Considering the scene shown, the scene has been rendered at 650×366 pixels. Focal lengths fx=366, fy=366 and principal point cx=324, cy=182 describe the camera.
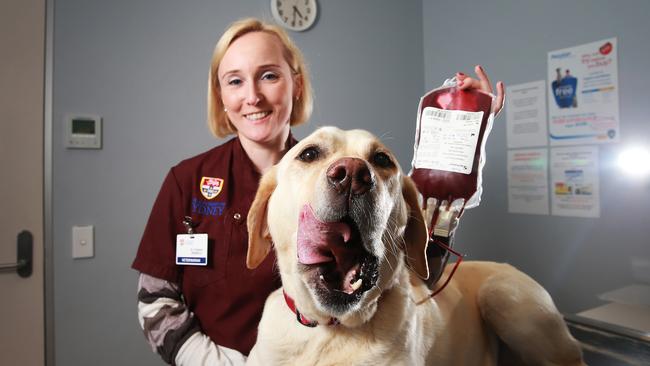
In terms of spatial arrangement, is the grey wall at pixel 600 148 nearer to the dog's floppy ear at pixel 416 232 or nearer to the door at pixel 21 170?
the dog's floppy ear at pixel 416 232

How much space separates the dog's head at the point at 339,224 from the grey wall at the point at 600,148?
59.8 inches

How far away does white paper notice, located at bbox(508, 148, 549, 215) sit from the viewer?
6.86ft

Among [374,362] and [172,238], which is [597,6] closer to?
[374,362]

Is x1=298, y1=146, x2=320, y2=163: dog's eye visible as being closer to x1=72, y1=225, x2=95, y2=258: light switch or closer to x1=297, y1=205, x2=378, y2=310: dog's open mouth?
x1=297, y1=205, x2=378, y2=310: dog's open mouth

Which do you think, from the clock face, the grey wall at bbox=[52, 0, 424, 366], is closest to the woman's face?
the grey wall at bbox=[52, 0, 424, 366]

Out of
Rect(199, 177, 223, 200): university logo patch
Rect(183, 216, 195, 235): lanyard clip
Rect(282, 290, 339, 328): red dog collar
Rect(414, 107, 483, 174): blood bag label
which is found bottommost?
Rect(282, 290, 339, 328): red dog collar

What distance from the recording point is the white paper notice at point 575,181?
191 cm

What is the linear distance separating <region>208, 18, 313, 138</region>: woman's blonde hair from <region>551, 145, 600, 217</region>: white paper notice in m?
1.47

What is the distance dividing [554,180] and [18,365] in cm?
288

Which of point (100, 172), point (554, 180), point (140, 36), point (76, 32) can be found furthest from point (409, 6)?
point (100, 172)

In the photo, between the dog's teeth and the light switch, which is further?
the light switch

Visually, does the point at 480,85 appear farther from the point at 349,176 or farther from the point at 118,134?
the point at 118,134

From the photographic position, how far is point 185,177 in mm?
1191

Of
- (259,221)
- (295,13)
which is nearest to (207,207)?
(259,221)
